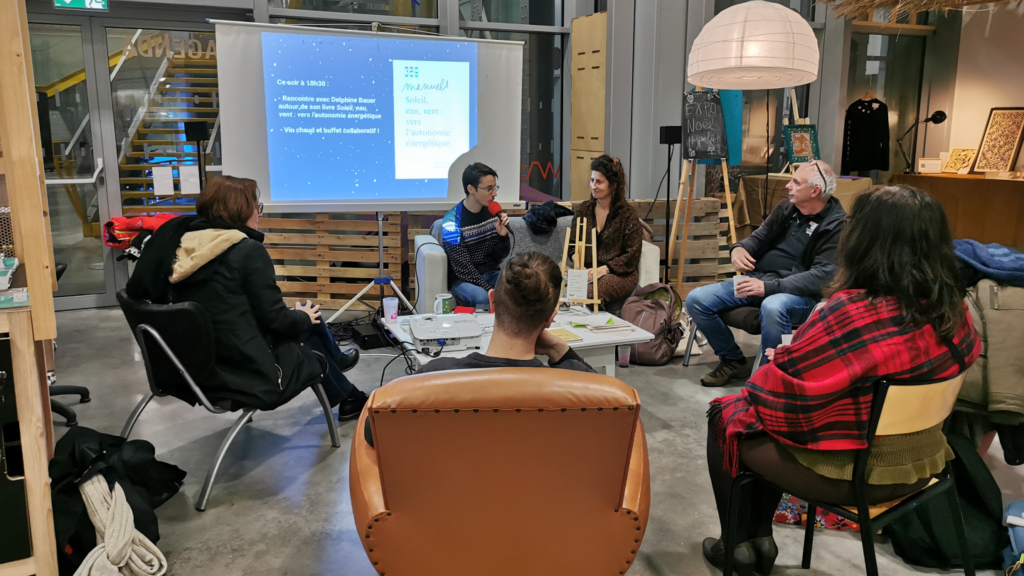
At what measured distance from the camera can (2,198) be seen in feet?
7.09

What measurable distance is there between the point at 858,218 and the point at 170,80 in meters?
5.13

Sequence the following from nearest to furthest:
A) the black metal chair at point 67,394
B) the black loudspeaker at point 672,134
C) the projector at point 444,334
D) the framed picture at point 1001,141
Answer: the projector at point 444,334, the black metal chair at point 67,394, the black loudspeaker at point 672,134, the framed picture at point 1001,141

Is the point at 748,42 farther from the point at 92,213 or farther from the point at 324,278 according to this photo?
the point at 92,213

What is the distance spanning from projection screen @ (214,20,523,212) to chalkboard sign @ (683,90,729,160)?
3.85 ft

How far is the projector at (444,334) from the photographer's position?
9.39ft

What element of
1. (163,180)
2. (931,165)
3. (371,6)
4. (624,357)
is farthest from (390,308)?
(931,165)

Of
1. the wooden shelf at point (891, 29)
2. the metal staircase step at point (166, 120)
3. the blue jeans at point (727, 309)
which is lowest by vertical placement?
the blue jeans at point (727, 309)

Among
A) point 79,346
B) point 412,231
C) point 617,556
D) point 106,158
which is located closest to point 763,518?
point 617,556

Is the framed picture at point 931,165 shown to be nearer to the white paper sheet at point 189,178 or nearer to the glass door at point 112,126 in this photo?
the glass door at point 112,126

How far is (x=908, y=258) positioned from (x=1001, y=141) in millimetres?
6541

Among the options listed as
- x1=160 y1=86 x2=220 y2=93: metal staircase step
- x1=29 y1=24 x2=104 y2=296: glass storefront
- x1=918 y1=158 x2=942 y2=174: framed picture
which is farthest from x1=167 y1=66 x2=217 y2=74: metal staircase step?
x1=918 y1=158 x2=942 y2=174: framed picture

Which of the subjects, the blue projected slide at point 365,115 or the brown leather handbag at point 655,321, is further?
the blue projected slide at point 365,115

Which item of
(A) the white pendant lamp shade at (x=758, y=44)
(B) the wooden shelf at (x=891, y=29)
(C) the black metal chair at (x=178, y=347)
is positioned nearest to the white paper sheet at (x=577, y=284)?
(A) the white pendant lamp shade at (x=758, y=44)

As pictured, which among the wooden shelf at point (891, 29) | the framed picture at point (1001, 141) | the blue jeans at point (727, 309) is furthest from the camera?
the wooden shelf at point (891, 29)
